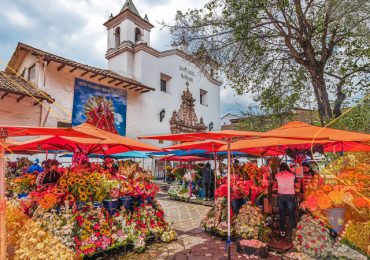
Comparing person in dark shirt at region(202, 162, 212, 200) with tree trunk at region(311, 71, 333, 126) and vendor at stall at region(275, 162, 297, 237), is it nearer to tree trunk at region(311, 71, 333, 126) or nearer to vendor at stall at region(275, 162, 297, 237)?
tree trunk at region(311, 71, 333, 126)

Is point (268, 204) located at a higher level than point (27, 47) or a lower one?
lower

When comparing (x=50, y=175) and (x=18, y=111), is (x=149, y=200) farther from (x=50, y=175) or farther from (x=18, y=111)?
(x=18, y=111)

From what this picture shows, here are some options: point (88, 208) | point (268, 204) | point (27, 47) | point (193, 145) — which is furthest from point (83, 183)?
point (27, 47)

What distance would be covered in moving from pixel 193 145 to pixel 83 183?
3.01m

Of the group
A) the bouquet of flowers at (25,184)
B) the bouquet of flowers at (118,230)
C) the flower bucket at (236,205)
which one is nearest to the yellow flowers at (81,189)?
the bouquet of flowers at (118,230)

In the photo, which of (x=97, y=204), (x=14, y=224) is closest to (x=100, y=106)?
(x=97, y=204)

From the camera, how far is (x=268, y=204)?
665 centimetres

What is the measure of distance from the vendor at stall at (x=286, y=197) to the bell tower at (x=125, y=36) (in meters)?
17.0

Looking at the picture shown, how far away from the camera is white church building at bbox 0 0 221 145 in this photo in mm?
14039

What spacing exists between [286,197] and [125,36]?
1960cm

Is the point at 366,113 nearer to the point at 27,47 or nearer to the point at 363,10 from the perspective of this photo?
the point at 363,10

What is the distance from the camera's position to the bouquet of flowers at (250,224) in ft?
19.8

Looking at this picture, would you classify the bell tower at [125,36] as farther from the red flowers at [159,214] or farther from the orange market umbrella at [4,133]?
the orange market umbrella at [4,133]

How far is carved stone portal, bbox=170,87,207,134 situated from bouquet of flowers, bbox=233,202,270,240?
53.6 feet
